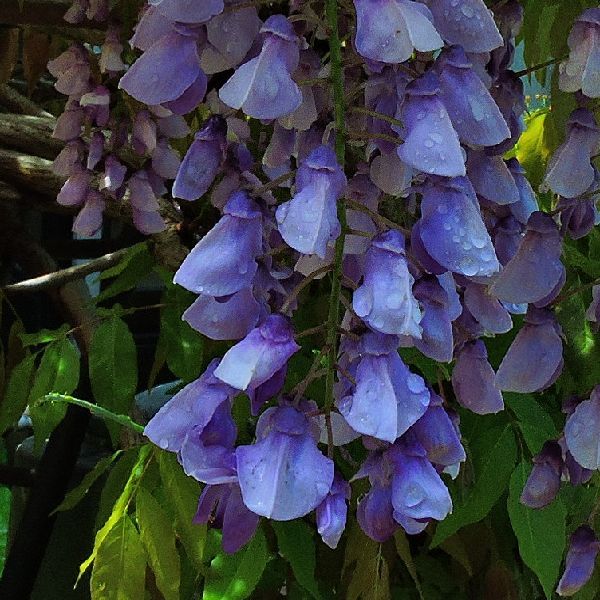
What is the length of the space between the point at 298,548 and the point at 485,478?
0.50ft

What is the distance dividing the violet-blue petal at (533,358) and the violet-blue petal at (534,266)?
1.8 inches

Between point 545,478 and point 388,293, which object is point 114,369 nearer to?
point 545,478

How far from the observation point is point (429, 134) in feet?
1.06

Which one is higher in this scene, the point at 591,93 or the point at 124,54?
the point at 591,93

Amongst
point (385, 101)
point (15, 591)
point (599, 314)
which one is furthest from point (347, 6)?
point (15, 591)

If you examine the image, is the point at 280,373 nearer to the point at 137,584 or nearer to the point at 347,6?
the point at 347,6

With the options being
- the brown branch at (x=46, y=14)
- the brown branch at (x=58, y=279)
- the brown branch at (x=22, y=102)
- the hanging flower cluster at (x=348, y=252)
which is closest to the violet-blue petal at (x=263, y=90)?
the hanging flower cluster at (x=348, y=252)

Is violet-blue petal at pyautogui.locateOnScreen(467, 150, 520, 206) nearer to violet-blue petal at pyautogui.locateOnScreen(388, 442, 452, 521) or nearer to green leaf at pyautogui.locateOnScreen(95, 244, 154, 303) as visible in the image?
violet-blue petal at pyautogui.locateOnScreen(388, 442, 452, 521)

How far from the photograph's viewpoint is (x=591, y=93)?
16.9 inches

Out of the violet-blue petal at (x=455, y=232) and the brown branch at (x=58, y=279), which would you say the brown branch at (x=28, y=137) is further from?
the violet-blue petal at (x=455, y=232)

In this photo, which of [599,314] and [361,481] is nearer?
[599,314]

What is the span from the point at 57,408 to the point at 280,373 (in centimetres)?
54

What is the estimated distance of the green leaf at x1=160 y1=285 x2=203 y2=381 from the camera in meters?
0.78

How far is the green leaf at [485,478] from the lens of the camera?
622mm
